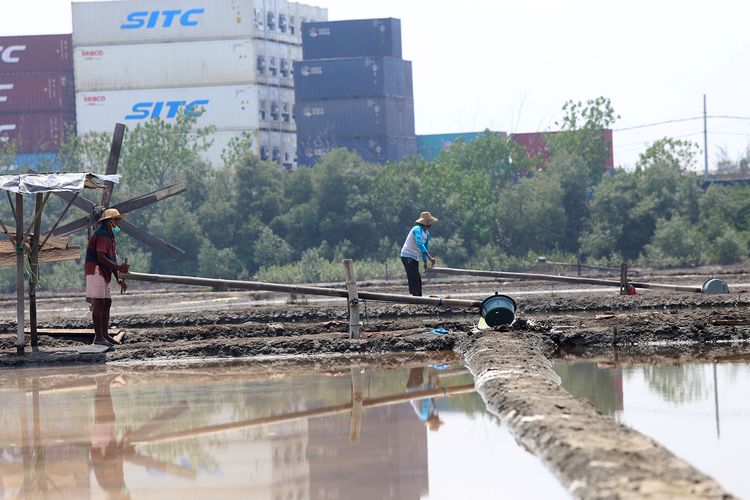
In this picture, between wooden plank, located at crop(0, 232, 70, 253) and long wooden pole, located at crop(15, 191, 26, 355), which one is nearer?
long wooden pole, located at crop(15, 191, 26, 355)

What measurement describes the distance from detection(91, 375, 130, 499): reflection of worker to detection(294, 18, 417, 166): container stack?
211 ft

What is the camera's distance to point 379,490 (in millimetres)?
7766

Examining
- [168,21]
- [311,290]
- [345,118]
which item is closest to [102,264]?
[311,290]

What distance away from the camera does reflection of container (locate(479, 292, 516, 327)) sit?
53.1 ft

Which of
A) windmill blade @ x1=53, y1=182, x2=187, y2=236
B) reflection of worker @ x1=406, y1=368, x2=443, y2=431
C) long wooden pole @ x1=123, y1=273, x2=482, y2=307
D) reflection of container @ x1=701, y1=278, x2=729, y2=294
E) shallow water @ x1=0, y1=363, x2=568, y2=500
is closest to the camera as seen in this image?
shallow water @ x1=0, y1=363, x2=568, y2=500

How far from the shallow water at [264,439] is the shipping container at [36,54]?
6898 cm

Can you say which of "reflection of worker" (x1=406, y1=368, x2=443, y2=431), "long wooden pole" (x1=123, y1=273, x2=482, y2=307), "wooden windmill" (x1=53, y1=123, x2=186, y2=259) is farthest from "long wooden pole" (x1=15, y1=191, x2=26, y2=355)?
"reflection of worker" (x1=406, y1=368, x2=443, y2=431)

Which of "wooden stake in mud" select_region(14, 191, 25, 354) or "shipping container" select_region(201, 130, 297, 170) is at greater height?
"shipping container" select_region(201, 130, 297, 170)

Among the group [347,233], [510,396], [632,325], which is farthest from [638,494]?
[347,233]

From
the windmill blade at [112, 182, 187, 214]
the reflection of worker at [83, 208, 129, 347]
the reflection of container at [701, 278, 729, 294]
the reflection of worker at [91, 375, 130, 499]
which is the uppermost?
the windmill blade at [112, 182, 187, 214]

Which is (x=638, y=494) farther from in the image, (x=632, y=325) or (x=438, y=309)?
(x=438, y=309)

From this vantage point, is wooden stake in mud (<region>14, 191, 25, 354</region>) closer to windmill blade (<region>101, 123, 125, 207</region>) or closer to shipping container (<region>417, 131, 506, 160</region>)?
windmill blade (<region>101, 123, 125, 207</region>)

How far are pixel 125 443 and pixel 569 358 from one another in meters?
6.08

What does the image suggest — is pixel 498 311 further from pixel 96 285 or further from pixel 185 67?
pixel 185 67
